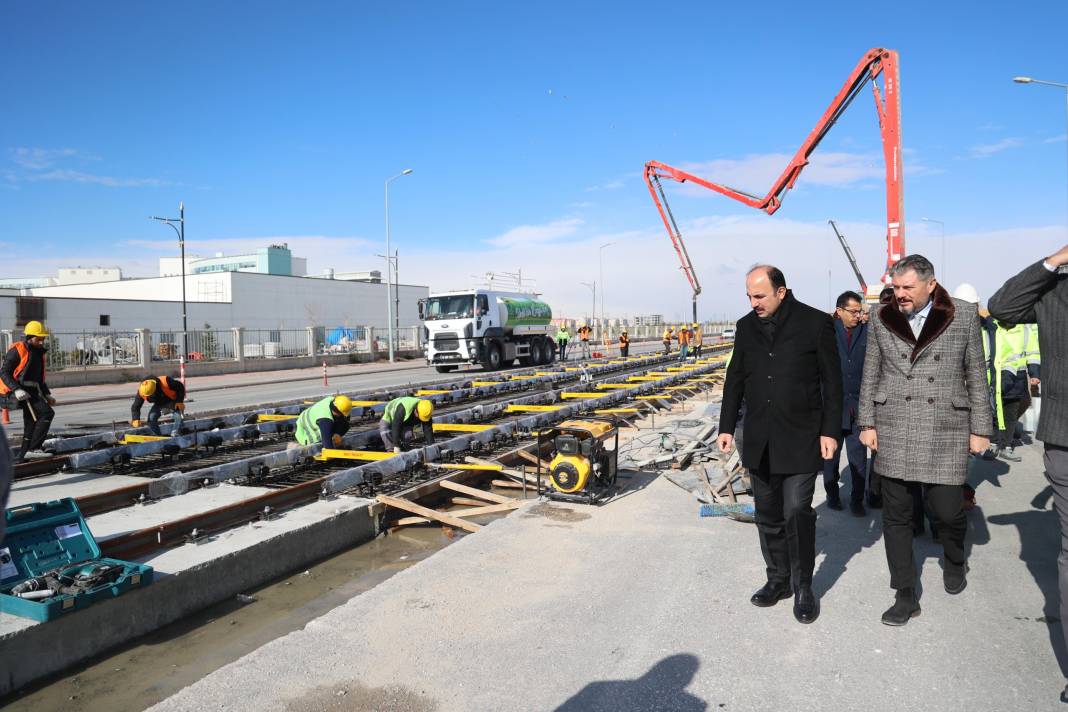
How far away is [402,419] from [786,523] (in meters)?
5.64

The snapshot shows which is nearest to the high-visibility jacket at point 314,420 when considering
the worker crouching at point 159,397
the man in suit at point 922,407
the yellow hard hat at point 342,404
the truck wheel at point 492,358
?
the yellow hard hat at point 342,404

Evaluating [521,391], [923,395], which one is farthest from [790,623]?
[521,391]

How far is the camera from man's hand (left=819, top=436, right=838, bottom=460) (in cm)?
373

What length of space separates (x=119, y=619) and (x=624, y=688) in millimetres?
3297

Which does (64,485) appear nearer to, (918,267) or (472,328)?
(918,267)

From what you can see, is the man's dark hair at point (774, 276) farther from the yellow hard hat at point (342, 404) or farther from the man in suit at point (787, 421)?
the yellow hard hat at point (342, 404)

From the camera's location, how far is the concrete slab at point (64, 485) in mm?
7188

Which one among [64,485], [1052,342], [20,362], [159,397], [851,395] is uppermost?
[1052,342]

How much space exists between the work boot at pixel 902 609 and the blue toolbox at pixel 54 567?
445 centimetres

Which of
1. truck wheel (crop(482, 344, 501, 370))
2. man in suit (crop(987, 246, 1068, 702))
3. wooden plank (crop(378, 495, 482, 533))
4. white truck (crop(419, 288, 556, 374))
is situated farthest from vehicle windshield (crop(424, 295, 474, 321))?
man in suit (crop(987, 246, 1068, 702))

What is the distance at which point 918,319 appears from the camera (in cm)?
385

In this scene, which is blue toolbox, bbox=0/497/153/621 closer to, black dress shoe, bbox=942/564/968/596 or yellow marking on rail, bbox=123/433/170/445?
yellow marking on rail, bbox=123/433/170/445

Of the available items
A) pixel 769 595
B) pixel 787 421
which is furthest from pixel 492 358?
pixel 787 421

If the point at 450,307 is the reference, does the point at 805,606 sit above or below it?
below
